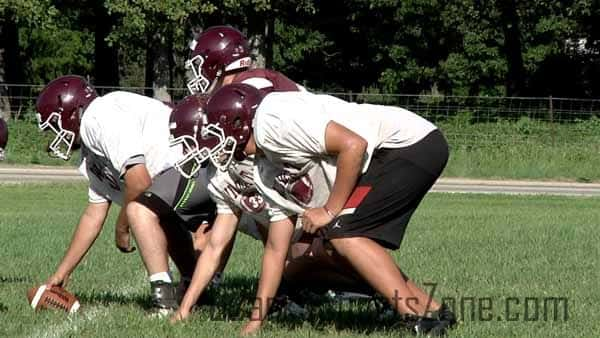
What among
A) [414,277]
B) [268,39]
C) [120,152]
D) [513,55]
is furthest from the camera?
[513,55]

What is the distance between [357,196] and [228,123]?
0.85 meters

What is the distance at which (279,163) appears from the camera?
6801 millimetres

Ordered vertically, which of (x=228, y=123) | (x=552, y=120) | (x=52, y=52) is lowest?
(x=552, y=120)

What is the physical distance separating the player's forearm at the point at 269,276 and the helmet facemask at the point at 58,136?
5.39 feet

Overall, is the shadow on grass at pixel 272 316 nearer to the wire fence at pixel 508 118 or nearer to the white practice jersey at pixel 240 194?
the white practice jersey at pixel 240 194

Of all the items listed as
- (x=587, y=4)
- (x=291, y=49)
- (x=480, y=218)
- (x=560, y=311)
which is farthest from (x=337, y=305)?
(x=291, y=49)

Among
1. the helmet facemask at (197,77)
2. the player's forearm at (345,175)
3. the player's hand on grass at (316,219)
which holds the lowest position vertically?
the player's hand on grass at (316,219)

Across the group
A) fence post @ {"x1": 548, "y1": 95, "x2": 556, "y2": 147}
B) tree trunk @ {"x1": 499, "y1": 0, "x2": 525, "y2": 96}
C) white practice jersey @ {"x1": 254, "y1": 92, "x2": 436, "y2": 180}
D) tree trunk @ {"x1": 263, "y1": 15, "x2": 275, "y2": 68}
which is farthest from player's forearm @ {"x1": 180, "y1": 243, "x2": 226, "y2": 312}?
tree trunk @ {"x1": 499, "y1": 0, "x2": 525, "y2": 96}

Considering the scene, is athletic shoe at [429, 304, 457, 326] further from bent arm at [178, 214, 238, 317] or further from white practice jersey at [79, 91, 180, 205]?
white practice jersey at [79, 91, 180, 205]

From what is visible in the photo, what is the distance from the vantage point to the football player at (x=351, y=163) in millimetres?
6539

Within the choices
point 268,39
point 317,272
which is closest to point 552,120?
point 268,39

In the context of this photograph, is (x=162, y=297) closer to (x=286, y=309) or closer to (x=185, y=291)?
(x=185, y=291)

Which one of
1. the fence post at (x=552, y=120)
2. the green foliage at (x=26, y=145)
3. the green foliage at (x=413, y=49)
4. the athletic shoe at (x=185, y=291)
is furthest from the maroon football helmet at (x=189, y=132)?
the green foliage at (x=413, y=49)

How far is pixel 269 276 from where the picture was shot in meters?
6.93
